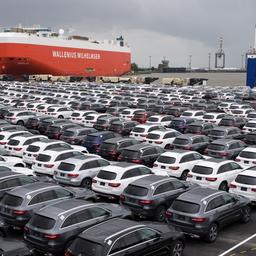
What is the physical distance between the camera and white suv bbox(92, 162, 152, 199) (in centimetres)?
1659

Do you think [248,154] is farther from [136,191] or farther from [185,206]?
[185,206]

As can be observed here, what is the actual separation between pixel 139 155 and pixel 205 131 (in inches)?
342

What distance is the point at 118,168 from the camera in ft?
56.0

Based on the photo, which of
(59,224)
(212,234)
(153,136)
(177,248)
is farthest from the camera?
(153,136)

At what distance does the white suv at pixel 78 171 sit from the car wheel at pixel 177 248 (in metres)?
7.05

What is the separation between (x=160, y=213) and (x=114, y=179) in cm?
258

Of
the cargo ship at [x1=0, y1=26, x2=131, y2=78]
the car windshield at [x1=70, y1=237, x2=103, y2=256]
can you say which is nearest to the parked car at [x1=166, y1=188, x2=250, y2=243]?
the car windshield at [x1=70, y1=237, x2=103, y2=256]

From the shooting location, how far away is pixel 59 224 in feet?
38.9

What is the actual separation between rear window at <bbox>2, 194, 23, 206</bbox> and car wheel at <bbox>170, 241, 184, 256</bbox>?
182 inches

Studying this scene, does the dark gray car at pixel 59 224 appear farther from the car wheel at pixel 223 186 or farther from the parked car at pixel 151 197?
the car wheel at pixel 223 186

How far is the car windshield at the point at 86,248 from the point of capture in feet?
33.6

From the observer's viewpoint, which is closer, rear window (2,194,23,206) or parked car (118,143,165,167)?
rear window (2,194,23,206)

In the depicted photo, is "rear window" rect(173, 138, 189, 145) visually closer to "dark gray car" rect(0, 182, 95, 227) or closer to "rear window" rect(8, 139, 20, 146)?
"rear window" rect(8, 139, 20, 146)

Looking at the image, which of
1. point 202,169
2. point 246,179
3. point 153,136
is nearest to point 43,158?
point 202,169
